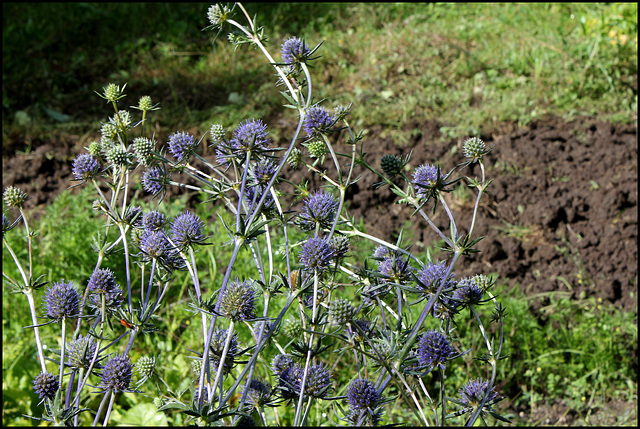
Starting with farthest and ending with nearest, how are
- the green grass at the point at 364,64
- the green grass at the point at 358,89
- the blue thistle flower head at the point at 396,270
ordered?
the green grass at the point at 364,64
the green grass at the point at 358,89
the blue thistle flower head at the point at 396,270

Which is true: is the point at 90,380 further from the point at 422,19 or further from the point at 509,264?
the point at 422,19

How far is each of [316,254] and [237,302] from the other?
198 millimetres

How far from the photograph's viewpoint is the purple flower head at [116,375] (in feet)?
4.17

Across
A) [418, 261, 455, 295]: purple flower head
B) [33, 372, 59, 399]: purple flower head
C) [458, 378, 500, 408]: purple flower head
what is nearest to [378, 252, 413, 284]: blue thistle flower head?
[418, 261, 455, 295]: purple flower head

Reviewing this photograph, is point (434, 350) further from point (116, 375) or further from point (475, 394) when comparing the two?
point (116, 375)

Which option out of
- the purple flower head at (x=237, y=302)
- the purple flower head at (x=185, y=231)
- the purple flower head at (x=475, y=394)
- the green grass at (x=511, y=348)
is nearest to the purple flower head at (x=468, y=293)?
the purple flower head at (x=475, y=394)

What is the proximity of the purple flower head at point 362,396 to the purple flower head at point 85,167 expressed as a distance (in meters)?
0.93

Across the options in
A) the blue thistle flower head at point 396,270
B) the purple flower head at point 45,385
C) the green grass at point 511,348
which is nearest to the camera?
the purple flower head at point 45,385

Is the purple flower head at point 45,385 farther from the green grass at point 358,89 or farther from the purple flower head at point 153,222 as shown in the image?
the green grass at point 358,89

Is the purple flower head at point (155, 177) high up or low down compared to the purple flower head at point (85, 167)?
down

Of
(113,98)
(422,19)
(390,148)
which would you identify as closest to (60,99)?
(390,148)

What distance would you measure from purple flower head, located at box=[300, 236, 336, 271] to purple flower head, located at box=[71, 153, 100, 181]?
712 millimetres

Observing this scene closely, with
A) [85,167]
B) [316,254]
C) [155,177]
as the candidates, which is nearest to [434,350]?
[316,254]

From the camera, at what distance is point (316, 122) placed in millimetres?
1516
